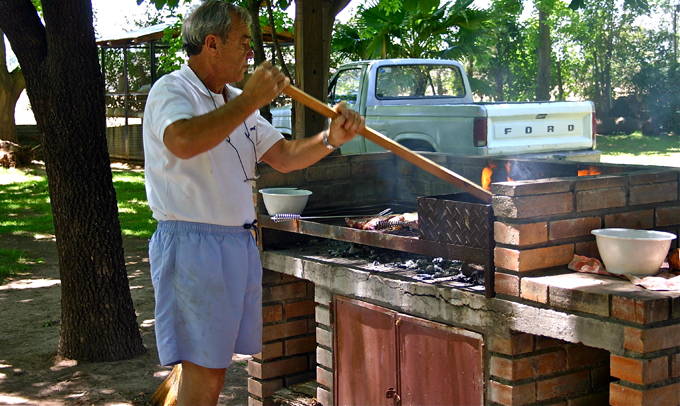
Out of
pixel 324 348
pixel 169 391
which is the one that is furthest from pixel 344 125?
pixel 169 391

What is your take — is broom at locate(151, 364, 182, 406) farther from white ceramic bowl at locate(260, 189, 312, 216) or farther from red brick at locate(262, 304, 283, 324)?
white ceramic bowl at locate(260, 189, 312, 216)

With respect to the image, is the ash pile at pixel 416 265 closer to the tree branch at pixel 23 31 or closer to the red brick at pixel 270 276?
the red brick at pixel 270 276

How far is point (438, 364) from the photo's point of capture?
315 centimetres

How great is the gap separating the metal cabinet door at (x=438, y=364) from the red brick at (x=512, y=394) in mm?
A: 70

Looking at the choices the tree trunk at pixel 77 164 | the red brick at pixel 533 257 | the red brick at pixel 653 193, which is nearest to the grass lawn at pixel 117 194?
the tree trunk at pixel 77 164

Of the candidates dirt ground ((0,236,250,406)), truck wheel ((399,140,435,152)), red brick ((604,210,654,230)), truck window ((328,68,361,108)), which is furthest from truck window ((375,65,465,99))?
red brick ((604,210,654,230))

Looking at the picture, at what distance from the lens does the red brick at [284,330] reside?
13.6 feet

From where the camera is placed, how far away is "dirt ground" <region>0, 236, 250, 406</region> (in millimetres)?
4531

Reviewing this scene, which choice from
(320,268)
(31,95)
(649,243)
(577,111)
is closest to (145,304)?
(31,95)

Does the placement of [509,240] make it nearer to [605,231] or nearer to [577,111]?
[605,231]

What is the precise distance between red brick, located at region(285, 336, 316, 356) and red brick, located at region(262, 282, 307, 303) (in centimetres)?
26

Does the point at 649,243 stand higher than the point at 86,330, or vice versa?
the point at 649,243

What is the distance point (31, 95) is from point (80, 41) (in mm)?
522

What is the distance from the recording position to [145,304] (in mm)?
6566
